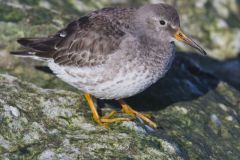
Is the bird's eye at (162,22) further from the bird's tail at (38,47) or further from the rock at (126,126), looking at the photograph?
the bird's tail at (38,47)

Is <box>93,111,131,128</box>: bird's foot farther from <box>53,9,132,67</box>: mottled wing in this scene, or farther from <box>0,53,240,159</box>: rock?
<box>53,9,132,67</box>: mottled wing

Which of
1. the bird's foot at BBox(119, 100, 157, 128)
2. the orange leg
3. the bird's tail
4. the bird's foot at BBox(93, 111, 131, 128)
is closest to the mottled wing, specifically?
the bird's tail

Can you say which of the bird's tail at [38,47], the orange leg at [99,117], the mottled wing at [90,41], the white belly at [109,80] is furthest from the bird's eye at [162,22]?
the bird's tail at [38,47]

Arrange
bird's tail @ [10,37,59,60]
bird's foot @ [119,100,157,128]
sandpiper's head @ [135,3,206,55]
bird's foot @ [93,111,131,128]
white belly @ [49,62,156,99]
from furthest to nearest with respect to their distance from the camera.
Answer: bird's tail @ [10,37,59,60] < sandpiper's head @ [135,3,206,55] < bird's foot @ [119,100,157,128] < bird's foot @ [93,111,131,128] < white belly @ [49,62,156,99]

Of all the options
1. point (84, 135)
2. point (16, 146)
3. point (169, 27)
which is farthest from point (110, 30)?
point (16, 146)

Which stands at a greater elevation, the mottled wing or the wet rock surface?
the mottled wing

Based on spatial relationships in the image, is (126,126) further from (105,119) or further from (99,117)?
(99,117)

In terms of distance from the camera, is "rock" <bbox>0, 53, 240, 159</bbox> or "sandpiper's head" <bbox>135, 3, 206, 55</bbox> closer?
"rock" <bbox>0, 53, 240, 159</bbox>

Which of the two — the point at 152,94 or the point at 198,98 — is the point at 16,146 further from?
the point at 198,98
